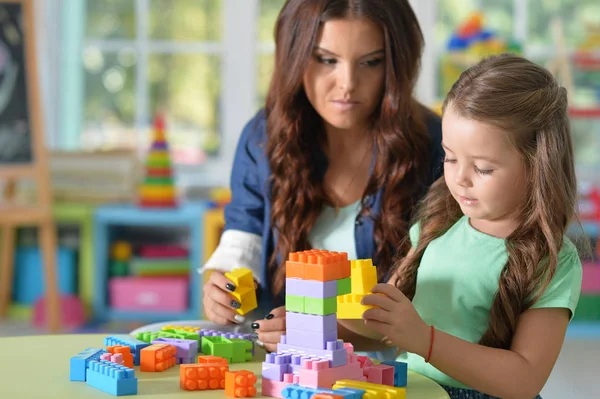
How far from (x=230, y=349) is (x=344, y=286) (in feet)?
0.88

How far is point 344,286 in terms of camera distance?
3.85 feet

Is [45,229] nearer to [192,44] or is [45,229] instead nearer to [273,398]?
[192,44]

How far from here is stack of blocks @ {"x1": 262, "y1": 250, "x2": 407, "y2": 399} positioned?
1.13 m

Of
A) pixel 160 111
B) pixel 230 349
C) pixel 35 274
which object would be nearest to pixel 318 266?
pixel 230 349

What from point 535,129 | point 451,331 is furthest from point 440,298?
point 535,129

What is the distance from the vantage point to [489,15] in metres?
4.15

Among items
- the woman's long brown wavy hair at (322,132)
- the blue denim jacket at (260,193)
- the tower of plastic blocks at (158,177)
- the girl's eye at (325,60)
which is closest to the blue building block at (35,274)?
the tower of plastic blocks at (158,177)

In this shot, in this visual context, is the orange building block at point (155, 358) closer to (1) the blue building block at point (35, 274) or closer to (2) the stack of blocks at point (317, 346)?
(2) the stack of blocks at point (317, 346)

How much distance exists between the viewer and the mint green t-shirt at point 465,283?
4.35 ft

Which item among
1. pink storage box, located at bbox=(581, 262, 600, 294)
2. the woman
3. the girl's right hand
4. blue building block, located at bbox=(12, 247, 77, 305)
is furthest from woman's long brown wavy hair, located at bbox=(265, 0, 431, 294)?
blue building block, located at bbox=(12, 247, 77, 305)

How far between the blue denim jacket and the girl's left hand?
616 millimetres

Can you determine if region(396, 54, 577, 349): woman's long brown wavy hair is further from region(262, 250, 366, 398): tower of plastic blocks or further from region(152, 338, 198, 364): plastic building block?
region(152, 338, 198, 364): plastic building block

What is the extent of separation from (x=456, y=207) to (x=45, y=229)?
2.45 metres

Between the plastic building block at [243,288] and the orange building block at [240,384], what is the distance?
0.31 m
